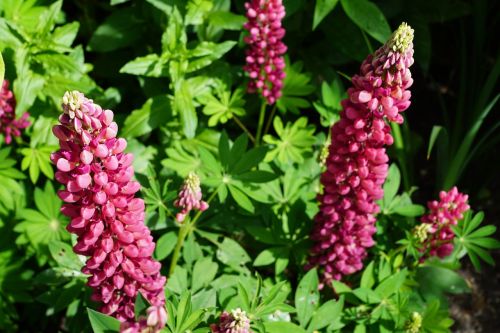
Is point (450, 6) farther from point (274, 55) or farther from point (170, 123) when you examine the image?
point (170, 123)

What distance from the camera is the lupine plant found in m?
2.38

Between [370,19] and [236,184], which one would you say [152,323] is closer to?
[236,184]

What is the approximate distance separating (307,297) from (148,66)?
1.39 meters

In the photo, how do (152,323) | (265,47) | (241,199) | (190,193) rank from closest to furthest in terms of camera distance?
(152,323), (190,193), (241,199), (265,47)

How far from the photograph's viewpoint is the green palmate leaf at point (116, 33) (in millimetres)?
3432

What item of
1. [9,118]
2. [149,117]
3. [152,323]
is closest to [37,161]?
[9,118]

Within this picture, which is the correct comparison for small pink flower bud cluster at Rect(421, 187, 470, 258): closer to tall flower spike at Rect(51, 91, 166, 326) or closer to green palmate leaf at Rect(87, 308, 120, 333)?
tall flower spike at Rect(51, 91, 166, 326)

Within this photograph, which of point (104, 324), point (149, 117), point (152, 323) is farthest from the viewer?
point (149, 117)

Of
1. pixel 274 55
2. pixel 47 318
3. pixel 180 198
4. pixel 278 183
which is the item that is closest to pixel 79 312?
pixel 47 318

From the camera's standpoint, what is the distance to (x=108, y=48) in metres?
3.43

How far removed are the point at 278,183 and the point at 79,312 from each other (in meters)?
1.19

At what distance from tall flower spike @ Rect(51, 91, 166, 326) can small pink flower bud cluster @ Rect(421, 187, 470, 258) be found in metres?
1.33

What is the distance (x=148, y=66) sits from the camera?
3.00 meters

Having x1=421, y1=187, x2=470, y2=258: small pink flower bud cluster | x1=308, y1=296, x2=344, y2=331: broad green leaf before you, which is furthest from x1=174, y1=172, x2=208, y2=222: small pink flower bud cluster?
x1=421, y1=187, x2=470, y2=258: small pink flower bud cluster
